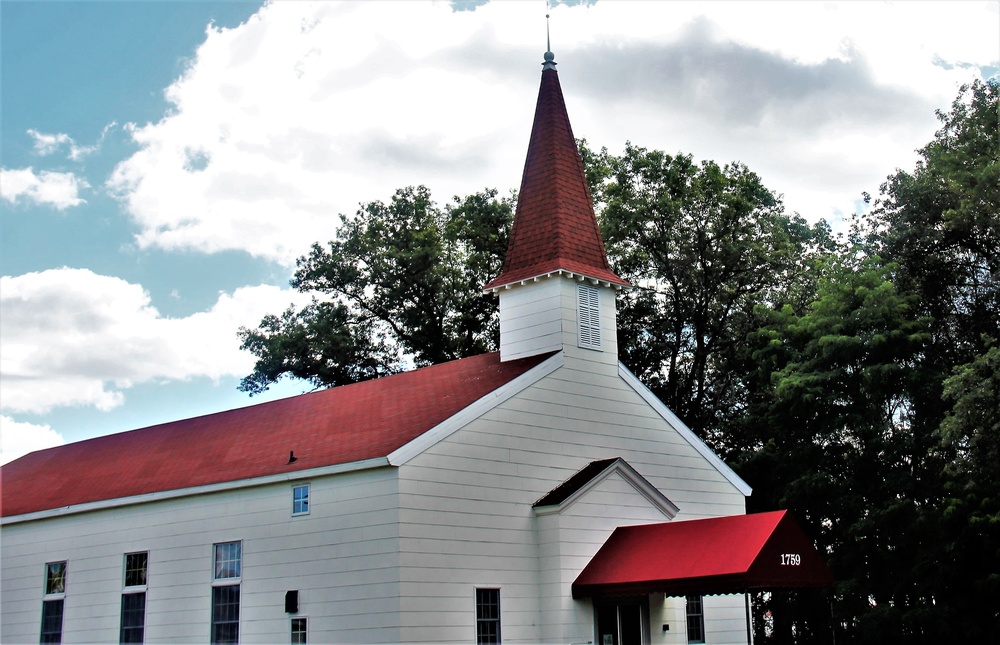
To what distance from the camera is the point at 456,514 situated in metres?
21.3

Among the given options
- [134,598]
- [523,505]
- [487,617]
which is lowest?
[487,617]

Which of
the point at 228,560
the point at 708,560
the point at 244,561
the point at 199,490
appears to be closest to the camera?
the point at 708,560

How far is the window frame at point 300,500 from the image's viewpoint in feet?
72.3

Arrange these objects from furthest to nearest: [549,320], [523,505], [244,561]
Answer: [549,320]
[244,561]
[523,505]

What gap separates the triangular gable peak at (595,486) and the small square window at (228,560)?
675cm

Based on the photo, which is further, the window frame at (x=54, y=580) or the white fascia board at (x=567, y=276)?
the window frame at (x=54, y=580)

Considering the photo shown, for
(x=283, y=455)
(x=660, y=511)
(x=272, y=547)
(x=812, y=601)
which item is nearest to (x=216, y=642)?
(x=272, y=547)

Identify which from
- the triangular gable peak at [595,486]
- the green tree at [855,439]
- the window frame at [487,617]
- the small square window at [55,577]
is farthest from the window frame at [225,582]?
the green tree at [855,439]

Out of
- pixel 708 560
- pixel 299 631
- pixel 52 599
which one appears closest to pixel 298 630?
pixel 299 631

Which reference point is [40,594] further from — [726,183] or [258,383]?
[726,183]

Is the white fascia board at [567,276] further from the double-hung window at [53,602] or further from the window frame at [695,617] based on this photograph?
the double-hung window at [53,602]

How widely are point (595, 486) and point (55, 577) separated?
14827mm

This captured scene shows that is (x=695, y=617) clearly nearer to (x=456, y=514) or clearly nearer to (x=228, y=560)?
(x=456, y=514)

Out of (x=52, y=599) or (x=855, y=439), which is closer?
(x=52, y=599)
